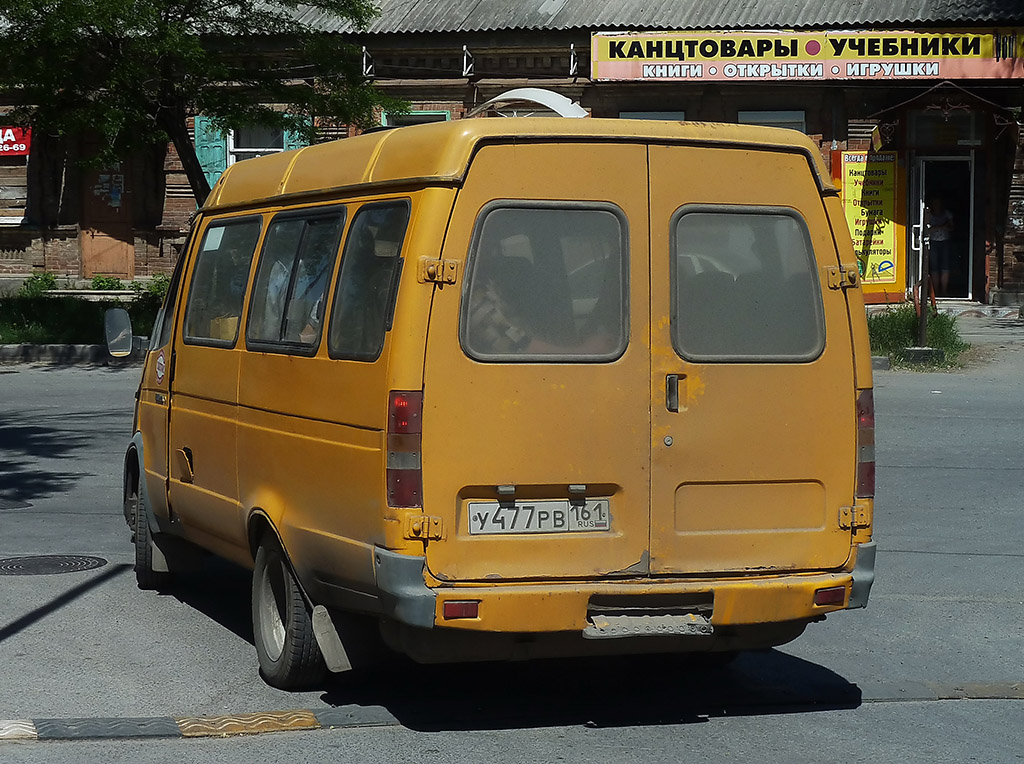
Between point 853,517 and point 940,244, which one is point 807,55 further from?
point 853,517

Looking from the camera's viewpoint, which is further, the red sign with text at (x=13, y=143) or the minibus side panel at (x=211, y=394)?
the red sign with text at (x=13, y=143)

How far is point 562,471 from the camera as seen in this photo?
541 centimetres

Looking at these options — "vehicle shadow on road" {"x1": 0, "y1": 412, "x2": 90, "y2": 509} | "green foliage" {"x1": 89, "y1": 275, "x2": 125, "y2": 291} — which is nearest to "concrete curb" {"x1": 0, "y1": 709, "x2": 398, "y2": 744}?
"vehicle shadow on road" {"x1": 0, "y1": 412, "x2": 90, "y2": 509}

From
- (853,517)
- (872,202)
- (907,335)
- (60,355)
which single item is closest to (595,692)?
(853,517)

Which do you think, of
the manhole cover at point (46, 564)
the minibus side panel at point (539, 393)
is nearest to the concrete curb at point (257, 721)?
the minibus side panel at point (539, 393)

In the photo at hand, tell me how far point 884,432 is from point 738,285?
906 centimetres

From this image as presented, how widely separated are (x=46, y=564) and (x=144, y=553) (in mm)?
958

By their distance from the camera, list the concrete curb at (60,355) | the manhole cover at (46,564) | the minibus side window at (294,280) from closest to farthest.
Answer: the minibus side window at (294,280) → the manhole cover at (46,564) → the concrete curb at (60,355)

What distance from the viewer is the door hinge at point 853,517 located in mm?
5684

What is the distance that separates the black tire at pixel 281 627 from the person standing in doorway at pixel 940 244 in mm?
22747

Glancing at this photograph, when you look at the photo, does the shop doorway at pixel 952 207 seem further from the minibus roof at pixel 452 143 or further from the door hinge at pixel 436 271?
the door hinge at pixel 436 271

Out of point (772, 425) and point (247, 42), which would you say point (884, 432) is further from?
point (247, 42)

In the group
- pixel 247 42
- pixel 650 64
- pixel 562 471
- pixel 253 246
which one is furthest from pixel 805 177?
pixel 650 64

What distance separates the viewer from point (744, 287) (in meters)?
5.65
